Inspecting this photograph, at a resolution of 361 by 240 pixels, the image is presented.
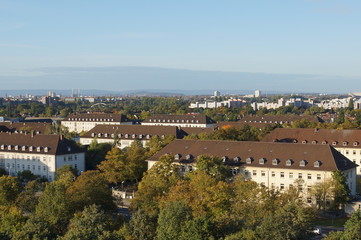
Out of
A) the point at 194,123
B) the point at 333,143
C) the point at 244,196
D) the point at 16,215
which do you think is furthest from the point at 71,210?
the point at 194,123

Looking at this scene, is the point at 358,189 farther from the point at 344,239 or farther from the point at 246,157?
the point at 344,239

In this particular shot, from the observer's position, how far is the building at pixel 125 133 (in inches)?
3796

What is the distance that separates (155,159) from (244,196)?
856 inches

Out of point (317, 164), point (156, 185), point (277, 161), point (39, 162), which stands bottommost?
point (39, 162)

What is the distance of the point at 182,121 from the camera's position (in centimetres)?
13712

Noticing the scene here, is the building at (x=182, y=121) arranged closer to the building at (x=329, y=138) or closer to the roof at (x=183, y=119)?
the roof at (x=183, y=119)

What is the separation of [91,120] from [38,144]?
67920 mm

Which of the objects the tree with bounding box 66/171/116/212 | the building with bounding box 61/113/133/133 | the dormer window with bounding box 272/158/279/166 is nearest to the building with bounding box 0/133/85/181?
the tree with bounding box 66/171/116/212

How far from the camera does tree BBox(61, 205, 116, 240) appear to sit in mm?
35616

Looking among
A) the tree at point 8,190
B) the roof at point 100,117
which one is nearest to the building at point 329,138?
the tree at point 8,190

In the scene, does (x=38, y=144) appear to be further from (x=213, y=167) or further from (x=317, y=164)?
(x=317, y=164)

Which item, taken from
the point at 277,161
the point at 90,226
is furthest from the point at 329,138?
the point at 90,226

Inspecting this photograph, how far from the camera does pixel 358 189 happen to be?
2653 inches

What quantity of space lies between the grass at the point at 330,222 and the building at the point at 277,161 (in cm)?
356
